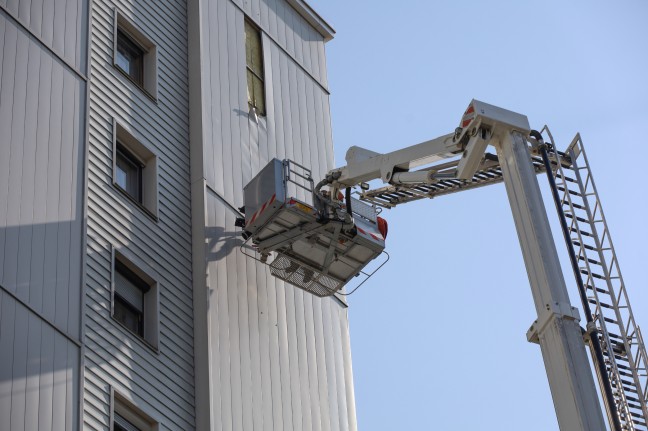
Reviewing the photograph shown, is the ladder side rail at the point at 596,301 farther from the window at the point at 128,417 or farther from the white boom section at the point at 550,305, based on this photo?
the window at the point at 128,417

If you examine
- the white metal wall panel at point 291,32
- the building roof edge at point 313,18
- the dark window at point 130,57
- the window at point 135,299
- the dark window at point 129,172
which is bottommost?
the window at point 135,299

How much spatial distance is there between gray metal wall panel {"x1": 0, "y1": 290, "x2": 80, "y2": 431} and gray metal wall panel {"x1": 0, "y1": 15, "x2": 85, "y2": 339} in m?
0.34

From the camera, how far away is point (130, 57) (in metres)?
25.0

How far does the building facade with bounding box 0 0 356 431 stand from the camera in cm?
1905

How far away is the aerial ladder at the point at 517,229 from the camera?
54.2 ft

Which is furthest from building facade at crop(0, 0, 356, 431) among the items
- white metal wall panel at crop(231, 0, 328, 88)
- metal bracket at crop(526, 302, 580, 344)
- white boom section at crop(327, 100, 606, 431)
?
metal bracket at crop(526, 302, 580, 344)

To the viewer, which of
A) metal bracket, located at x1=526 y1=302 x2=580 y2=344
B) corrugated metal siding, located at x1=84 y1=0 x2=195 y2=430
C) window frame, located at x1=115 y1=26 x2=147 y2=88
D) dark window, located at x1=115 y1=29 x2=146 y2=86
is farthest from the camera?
window frame, located at x1=115 y1=26 x2=147 y2=88

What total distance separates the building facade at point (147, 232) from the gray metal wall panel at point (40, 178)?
0.03 metres

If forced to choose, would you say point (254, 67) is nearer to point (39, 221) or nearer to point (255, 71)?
point (255, 71)

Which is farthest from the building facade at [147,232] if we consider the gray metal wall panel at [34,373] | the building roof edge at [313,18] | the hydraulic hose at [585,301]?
the hydraulic hose at [585,301]

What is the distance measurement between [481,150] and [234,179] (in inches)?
279

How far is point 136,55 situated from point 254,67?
3838 millimetres

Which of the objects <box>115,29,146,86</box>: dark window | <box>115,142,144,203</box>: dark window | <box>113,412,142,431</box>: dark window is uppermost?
<box>115,29,146,86</box>: dark window

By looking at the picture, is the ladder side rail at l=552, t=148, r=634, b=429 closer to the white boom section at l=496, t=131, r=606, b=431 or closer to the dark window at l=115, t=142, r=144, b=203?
the white boom section at l=496, t=131, r=606, b=431
